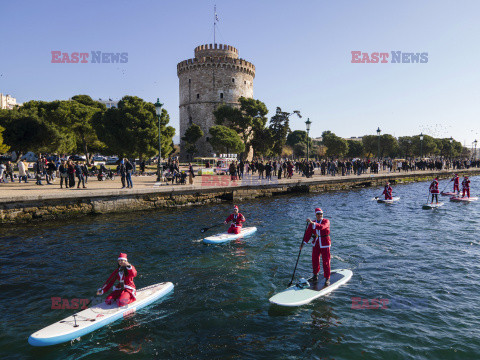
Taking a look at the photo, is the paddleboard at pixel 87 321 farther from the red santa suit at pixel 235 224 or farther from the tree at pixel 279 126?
the tree at pixel 279 126

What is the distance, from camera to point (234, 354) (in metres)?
6.07

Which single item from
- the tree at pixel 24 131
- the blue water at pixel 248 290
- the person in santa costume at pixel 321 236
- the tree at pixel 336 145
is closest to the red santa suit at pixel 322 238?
the person in santa costume at pixel 321 236

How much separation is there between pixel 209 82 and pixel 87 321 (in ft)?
207

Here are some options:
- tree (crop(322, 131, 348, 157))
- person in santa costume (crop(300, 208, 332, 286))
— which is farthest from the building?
person in santa costume (crop(300, 208, 332, 286))

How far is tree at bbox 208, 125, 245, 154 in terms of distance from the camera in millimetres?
53938

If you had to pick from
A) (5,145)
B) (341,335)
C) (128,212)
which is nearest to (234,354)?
(341,335)

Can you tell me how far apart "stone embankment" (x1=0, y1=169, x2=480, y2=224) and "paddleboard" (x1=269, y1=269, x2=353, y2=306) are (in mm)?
13738

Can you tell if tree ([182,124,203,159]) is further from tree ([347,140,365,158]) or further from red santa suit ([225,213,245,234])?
tree ([347,140,365,158])

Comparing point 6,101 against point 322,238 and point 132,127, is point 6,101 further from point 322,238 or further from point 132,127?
point 322,238

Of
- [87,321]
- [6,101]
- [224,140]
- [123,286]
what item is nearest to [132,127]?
[224,140]

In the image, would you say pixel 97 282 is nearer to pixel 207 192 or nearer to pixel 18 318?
pixel 18 318

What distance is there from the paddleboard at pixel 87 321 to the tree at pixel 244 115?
5395 centimetres

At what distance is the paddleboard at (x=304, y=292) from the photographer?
7.58 metres

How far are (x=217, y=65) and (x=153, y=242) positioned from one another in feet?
189
